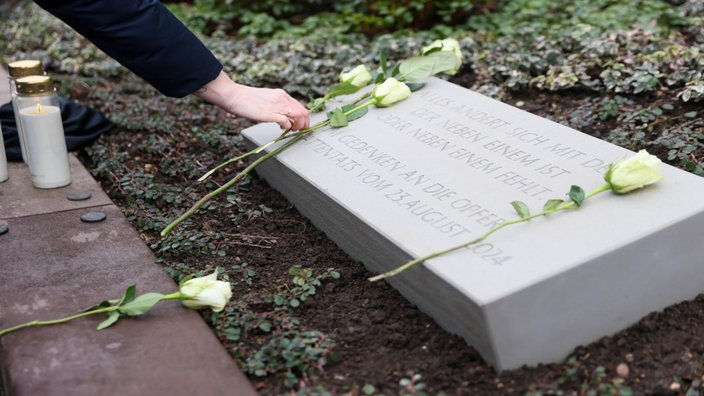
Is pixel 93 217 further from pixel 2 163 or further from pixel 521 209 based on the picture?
pixel 521 209

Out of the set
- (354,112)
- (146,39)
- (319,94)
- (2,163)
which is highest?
(146,39)

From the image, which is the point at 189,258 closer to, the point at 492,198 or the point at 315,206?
the point at 315,206

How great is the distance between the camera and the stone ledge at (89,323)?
1.82m

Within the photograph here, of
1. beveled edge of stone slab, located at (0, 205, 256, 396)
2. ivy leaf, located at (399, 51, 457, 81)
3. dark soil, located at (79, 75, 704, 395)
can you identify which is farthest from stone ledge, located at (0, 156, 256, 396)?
ivy leaf, located at (399, 51, 457, 81)

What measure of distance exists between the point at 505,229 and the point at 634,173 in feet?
1.24

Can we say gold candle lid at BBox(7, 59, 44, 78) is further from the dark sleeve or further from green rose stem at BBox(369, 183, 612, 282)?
green rose stem at BBox(369, 183, 612, 282)

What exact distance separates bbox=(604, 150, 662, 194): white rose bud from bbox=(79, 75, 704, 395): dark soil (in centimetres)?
34

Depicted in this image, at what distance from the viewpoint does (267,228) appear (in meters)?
2.70

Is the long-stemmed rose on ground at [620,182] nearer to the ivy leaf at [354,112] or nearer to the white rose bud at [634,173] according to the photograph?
the white rose bud at [634,173]

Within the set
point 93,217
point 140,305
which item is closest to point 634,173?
point 140,305

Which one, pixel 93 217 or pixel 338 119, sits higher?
pixel 338 119

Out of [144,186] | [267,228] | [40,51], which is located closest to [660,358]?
Result: [267,228]

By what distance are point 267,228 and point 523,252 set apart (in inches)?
41.9

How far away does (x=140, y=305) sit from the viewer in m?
2.04
